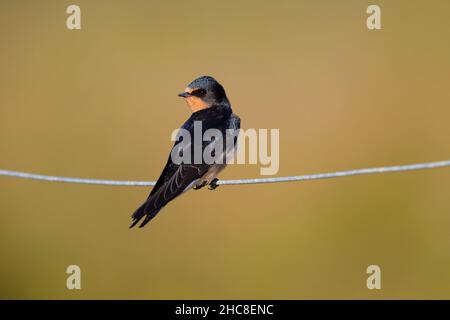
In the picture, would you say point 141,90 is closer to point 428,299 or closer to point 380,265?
point 380,265

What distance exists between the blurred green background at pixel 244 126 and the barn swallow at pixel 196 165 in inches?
64.9

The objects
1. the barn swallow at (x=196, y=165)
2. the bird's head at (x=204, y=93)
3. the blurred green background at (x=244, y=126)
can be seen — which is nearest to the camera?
the barn swallow at (x=196, y=165)

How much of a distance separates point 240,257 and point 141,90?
2466mm

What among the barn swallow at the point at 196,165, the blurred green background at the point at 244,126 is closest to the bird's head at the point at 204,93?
the barn swallow at the point at 196,165

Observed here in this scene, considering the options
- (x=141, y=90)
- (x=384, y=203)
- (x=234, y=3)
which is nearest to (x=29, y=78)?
(x=141, y=90)

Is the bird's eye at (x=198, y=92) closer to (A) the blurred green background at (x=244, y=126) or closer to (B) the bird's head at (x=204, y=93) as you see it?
(B) the bird's head at (x=204, y=93)

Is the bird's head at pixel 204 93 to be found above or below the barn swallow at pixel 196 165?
above

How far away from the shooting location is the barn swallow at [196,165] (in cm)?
381

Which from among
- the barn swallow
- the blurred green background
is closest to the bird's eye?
the barn swallow

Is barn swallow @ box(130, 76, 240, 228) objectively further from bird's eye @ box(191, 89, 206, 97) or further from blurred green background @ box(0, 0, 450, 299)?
blurred green background @ box(0, 0, 450, 299)

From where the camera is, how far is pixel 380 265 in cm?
585

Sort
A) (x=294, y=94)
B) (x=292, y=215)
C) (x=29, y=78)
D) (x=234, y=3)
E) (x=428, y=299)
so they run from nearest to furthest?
1. (x=428, y=299)
2. (x=292, y=215)
3. (x=294, y=94)
4. (x=29, y=78)
5. (x=234, y=3)

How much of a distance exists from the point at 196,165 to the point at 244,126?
2.86 m

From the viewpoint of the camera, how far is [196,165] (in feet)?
13.7
